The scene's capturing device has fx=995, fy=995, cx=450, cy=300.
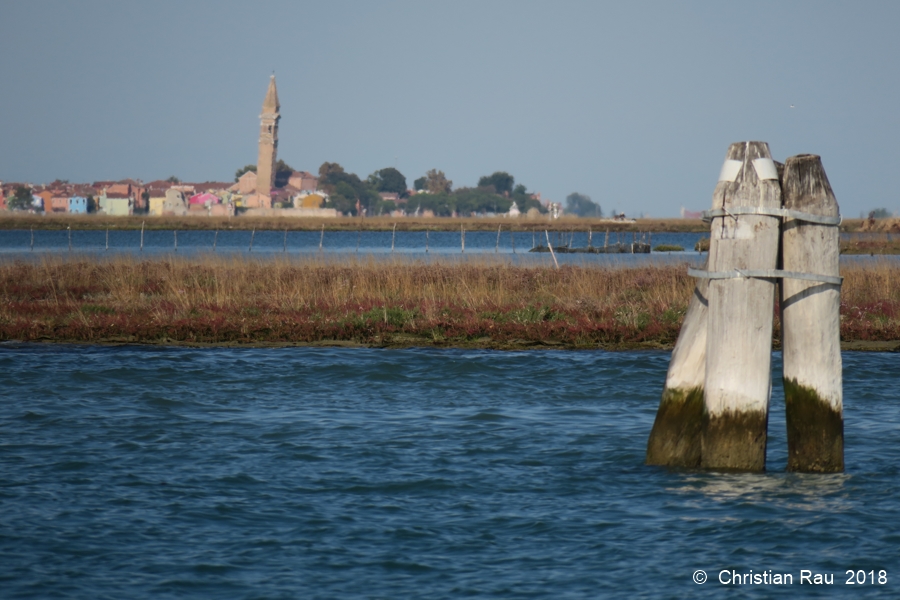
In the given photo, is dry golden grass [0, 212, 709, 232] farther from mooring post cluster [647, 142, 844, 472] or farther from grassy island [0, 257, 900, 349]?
mooring post cluster [647, 142, 844, 472]

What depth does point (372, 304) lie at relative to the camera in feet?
64.2

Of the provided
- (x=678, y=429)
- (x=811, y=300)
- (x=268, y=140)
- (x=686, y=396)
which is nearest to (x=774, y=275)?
(x=811, y=300)

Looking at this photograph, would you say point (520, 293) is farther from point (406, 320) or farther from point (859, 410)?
point (859, 410)

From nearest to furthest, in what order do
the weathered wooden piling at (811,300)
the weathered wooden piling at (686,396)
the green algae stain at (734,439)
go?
the weathered wooden piling at (811,300)
the green algae stain at (734,439)
the weathered wooden piling at (686,396)

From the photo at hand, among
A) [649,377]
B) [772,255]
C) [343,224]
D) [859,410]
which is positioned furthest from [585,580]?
[343,224]

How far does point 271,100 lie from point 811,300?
17310 centimetres

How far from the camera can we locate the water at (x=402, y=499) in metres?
6.48

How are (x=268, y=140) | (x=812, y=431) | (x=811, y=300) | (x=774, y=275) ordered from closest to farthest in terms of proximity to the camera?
(x=774, y=275) → (x=811, y=300) → (x=812, y=431) → (x=268, y=140)

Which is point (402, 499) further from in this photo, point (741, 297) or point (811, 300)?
point (811, 300)

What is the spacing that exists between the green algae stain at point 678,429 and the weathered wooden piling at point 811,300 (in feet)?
2.46

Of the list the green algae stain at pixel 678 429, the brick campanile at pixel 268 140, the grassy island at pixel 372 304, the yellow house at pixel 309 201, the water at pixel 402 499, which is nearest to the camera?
the water at pixel 402 499

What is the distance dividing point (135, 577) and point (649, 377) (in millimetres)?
8806

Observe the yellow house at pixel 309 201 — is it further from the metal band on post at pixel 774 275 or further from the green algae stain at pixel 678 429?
the metal band on post at pixel 774 275

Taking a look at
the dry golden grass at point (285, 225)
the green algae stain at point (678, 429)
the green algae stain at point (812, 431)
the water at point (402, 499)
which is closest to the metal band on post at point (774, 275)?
the green algae stain at point (812, 431)
